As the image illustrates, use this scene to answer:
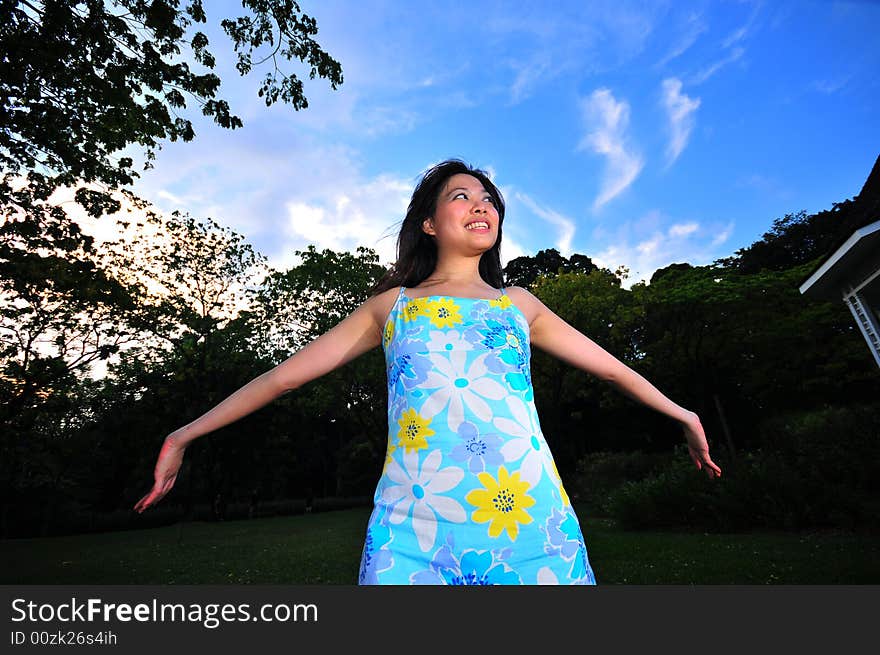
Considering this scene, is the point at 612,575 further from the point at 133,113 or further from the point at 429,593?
the point at 133,113

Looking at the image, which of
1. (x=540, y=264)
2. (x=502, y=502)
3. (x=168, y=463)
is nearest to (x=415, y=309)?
(x=502, y=502)

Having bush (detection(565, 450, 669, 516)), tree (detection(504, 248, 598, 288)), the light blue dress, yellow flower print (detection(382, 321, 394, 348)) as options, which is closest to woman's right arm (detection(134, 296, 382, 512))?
yellow flower print (detection(382, 321, 394, 348))

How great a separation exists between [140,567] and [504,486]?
15442 millimetres

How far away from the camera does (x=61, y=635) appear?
4.61 ft

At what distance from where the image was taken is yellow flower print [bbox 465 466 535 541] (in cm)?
150

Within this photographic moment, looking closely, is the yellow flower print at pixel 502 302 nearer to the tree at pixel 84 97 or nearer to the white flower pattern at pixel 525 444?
the white flower pattern at pixel 525 444

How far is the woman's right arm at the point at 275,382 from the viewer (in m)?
1.81

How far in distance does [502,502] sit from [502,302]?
0.83 meters

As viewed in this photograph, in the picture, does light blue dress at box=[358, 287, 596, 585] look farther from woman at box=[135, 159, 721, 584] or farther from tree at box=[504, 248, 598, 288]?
tree at box=[504, 248, 598, 288]

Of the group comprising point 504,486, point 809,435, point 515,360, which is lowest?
point 504,486

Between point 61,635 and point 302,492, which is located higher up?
point 302,492

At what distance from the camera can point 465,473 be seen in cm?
157

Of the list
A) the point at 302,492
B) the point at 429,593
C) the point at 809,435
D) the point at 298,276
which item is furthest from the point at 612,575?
the point at 302,492

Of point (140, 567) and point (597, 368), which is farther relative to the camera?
point (140, 567)
